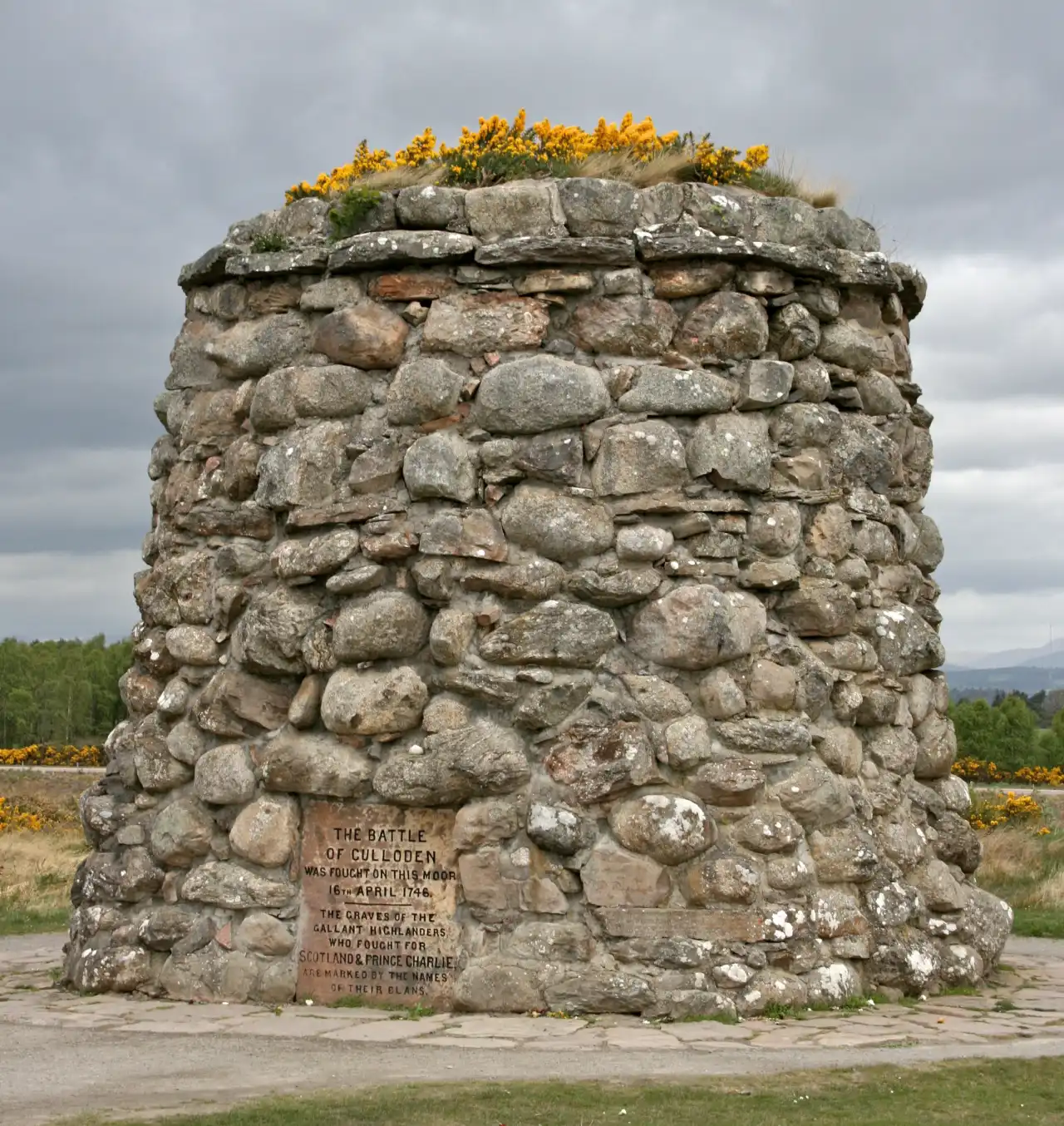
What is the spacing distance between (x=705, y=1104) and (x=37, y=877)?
407 inches

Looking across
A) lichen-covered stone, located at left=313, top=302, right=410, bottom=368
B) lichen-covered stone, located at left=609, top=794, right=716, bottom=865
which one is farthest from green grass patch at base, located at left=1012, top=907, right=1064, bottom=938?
lichen-covered stone, located at left=313, top=302, right=410, bottom=368

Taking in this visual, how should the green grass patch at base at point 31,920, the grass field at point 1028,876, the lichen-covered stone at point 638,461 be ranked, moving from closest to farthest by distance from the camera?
the lichen-covered stone at point 638,461 → the grass field at point 1028,876 → the green grass patch at base at point 31,920

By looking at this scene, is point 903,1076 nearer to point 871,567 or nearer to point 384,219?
point 871,567

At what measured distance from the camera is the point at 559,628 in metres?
7.19

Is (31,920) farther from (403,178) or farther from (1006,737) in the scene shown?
(1006,737)

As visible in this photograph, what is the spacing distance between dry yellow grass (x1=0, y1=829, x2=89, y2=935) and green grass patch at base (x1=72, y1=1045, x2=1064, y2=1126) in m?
6.64

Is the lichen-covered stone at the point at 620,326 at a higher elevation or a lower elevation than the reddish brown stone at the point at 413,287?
lower

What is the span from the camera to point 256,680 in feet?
25.5

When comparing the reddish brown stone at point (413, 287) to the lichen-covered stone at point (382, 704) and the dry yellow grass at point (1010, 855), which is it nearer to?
the lichen-covered stone at point (382, 704)

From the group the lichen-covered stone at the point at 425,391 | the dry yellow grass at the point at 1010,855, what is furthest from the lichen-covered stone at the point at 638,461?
the dry yellow grass at the point at 1010,855

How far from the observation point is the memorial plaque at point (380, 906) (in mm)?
7133

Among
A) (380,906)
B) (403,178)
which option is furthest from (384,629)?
(403,178)

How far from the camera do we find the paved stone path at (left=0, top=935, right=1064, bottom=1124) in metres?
5.59

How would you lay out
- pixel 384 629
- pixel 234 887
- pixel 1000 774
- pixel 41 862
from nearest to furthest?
pixel 384 629 → pixel 234 887 → pixel 41 862 → pixel 1000 774
